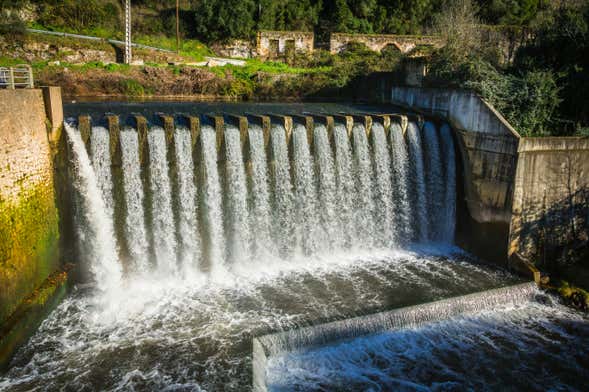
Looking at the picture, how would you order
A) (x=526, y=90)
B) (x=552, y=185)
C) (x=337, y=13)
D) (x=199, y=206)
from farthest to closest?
(x=337, y=13) → (x=526, y=90) → (x=552, y=185) → (x=199, y=206)

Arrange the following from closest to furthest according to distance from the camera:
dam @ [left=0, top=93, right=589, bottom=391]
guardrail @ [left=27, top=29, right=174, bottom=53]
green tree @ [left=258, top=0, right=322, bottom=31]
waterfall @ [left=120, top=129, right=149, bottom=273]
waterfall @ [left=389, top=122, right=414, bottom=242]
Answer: dam @ [left=0, top=93, right=589, bottom=391], waterfall @ [left=120, top=129, right=149, bottom=273], waterfall @ [left=389, top=122, right=414, bottom=242], guardrail @ [left=27, top=29, right=174, bottom=53], green tree @ [left=258, top=0, right=322, bottom=31]

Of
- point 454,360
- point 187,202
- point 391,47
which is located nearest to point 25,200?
point 187,202

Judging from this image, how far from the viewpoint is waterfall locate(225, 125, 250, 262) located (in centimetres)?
1131

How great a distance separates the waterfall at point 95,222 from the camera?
1012 centimetres

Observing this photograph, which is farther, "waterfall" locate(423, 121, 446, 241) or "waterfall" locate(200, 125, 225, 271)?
"waterfall" locate(423, 121, 446, 241)

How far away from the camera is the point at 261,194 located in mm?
11641

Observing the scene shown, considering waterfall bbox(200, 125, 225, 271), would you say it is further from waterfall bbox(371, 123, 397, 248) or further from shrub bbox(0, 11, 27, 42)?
shrub bbox(0, 11, 27, 42)

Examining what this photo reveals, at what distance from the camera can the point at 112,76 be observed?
22.1 m

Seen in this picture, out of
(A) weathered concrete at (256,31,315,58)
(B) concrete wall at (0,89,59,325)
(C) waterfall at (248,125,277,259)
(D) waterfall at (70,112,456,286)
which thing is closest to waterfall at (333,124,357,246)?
(D) waterfall at (70,112,456,286)

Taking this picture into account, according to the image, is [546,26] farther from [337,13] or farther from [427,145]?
[337,13]

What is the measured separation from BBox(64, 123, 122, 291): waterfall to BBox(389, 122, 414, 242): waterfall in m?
7.28

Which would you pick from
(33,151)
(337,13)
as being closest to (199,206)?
(33,151)

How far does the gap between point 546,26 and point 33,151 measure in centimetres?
1522

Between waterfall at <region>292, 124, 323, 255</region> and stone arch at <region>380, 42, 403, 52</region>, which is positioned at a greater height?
stone arch at <region>380, 42, 403, 52</region>
